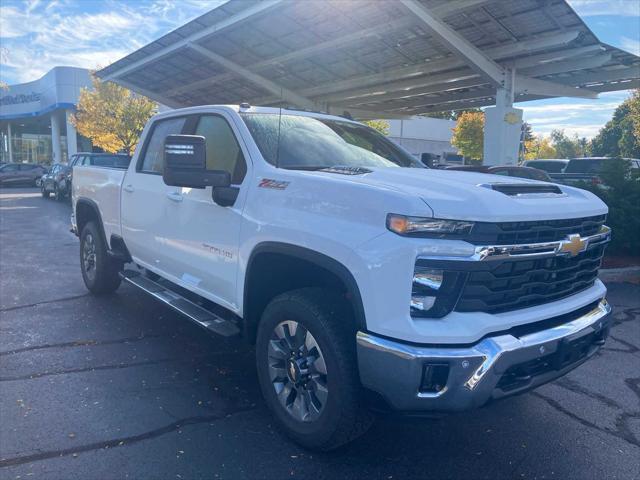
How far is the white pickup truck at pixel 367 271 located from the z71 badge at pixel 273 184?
21 mm

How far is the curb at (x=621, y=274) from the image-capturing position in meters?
8.16

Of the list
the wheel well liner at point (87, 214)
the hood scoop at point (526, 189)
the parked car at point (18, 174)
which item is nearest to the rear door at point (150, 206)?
the wheel well liner at point (87, 214)

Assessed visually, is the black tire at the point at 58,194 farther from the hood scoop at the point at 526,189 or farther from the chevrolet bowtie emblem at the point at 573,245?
the chevrolet bowtie emblem at the point at 573,245

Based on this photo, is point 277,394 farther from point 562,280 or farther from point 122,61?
point 122,61

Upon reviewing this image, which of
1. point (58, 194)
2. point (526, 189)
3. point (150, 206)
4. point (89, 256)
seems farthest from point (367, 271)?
point (58, 194)

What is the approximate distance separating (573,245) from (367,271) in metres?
1.24

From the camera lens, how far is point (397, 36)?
15.1 metres

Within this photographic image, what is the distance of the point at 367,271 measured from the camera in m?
2.68

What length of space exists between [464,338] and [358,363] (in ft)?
1.80

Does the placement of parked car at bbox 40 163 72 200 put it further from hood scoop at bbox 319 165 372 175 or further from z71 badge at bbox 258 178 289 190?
hood scoop at bbox 319 165 372 175

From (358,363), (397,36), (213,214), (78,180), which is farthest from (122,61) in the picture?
(358,363)

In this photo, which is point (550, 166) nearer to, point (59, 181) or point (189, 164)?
point (59, 181)

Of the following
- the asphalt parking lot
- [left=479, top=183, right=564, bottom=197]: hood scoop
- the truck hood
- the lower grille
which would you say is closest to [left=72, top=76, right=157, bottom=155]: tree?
the asphalt parking lot

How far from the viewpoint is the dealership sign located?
42.6 metres
